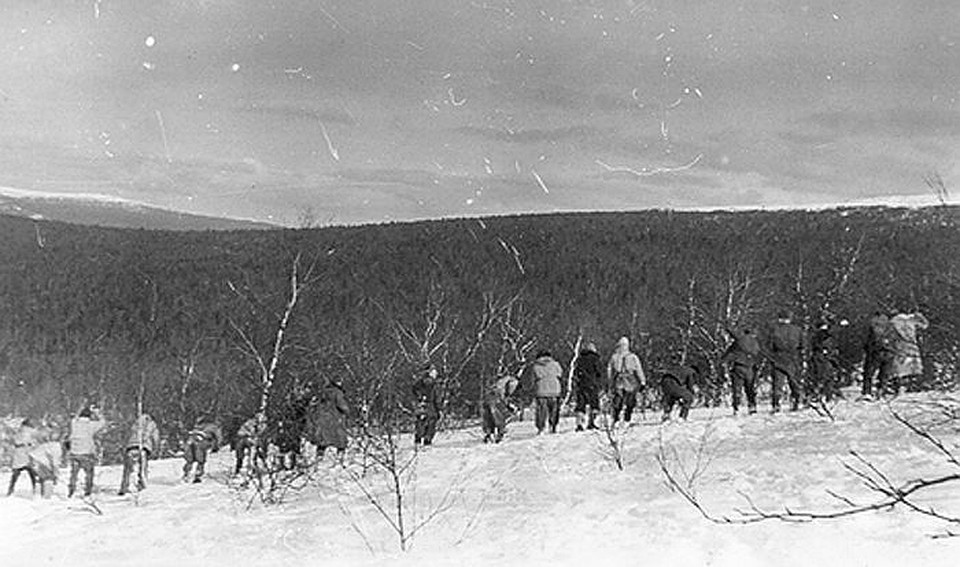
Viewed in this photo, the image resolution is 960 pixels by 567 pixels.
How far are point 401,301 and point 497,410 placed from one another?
38.8 metres

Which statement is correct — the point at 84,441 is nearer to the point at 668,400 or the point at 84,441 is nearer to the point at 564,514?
the point at 564,514

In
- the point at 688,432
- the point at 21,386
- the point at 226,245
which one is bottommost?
the point at 21,386

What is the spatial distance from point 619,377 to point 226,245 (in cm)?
3953

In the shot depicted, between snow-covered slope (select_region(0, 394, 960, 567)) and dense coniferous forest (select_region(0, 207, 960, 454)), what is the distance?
11.1 ft

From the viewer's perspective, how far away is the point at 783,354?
11.1 meters

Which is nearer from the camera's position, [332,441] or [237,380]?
[332,441]

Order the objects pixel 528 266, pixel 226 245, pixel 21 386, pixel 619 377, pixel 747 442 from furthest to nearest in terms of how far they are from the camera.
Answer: pixel 528 266, pixel 226 245, pixel 21 386, pixel 619 377, pixel 747 442

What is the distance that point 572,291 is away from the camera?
50.8m

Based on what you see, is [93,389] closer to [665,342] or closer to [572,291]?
[665,342]

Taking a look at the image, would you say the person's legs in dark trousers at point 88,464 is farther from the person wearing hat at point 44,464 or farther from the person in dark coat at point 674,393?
the person in dark coat at point 674,393

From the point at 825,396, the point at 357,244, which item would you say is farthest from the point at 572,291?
the point at 825,396

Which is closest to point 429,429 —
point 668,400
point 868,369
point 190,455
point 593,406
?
point 593,406

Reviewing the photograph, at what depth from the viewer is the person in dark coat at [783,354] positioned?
11086 mm

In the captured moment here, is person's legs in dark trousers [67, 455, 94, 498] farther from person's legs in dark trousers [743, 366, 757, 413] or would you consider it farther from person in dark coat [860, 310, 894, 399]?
person in dark coat [860, 310, 894, 399]
